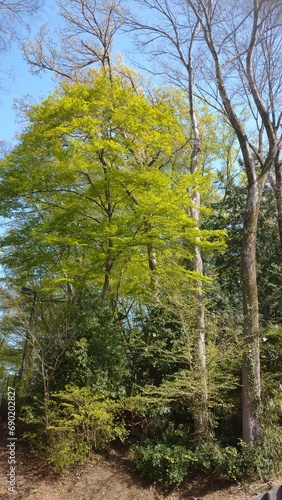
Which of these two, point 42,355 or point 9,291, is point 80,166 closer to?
point 9,291

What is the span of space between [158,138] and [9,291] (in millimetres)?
4400

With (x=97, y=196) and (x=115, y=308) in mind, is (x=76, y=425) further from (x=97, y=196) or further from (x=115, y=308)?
(x=97, y=196)

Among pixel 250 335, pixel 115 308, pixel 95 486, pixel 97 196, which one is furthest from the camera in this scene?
pixel 115 308

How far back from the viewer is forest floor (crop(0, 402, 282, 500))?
5754mm

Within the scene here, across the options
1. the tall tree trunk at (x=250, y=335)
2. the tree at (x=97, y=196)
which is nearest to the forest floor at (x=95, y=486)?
the tall tree trunk at (x=250, y=335)

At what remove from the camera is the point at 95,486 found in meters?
6.05

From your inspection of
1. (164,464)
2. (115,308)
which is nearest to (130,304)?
(115,308)

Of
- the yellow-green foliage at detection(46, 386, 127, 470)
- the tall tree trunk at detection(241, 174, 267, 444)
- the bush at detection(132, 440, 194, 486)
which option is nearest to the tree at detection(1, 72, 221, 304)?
the tall tree trunk at detection(241, 174, 267, 444)

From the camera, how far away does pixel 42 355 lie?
260 inches

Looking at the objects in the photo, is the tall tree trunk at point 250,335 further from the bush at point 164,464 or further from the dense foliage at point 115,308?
the bush at point 164,464

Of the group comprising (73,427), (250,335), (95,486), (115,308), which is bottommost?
(95,486)

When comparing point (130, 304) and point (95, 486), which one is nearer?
point (95, 486)

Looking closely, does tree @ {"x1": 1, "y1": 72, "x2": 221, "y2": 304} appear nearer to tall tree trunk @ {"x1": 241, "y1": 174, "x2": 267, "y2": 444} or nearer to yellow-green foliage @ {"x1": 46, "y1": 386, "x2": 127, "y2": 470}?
tall tree trunk @ {"x1": 241, "y1": 174, "x2": 267, "y2": 444}

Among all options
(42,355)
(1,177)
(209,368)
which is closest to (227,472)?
(209,368)
